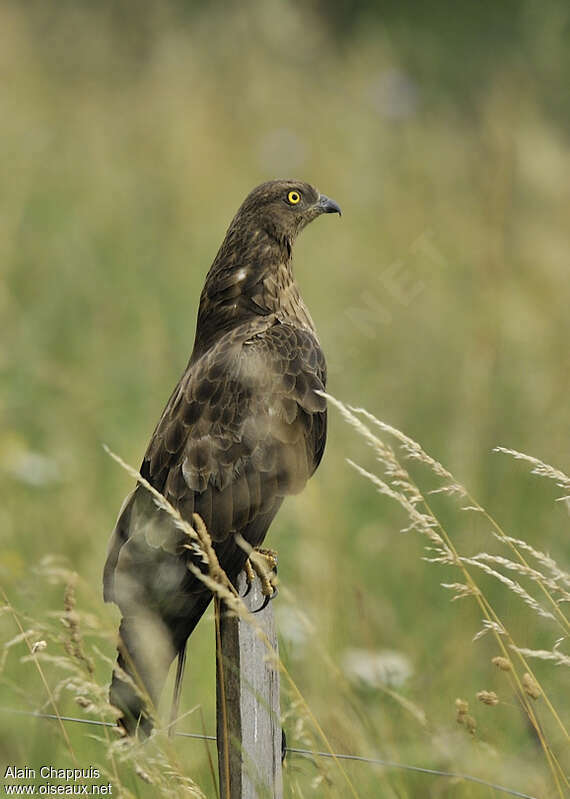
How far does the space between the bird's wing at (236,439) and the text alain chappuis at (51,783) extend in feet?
1.56

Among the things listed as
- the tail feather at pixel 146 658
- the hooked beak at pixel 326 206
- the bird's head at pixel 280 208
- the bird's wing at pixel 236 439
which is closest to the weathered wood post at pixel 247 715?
the tail feather at pixel 146 658

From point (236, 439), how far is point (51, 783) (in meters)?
1.03

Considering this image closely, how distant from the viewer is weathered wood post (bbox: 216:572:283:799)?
2.31m

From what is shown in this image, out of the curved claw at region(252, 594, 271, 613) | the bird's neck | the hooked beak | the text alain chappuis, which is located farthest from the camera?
the hooked beak

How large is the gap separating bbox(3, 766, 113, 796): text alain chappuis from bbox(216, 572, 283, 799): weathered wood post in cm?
43

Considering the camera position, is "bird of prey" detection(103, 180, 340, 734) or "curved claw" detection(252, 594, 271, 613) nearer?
"curved claw" detection(252, 594, 271, 613)

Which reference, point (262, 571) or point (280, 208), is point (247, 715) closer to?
point (262, 571)

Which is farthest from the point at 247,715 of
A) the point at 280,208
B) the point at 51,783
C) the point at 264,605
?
the point at 280,208

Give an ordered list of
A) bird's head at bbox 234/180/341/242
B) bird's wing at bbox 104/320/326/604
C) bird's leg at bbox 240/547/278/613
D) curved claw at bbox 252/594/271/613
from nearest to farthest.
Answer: curved claw at bbox 252/594/271/613 → bird's leg at bbox 240/547/278/613 → bird's wing at bbox 104/320/326/604 → bird's head at bbox 234/180/341/242

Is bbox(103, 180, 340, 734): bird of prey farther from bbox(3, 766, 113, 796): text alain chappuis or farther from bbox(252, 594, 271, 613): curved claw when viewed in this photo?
bbox(3, 766, 113, 796): text alain chappuis

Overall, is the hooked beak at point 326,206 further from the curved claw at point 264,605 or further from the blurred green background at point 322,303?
the curved claw at point 264,605

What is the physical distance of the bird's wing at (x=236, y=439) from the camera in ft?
9.23

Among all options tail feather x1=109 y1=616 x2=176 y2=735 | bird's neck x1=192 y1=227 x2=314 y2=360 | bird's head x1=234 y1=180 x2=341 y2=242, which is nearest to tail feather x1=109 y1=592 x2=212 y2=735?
tail feather x1=109 y1=616 x2=176 y2=735

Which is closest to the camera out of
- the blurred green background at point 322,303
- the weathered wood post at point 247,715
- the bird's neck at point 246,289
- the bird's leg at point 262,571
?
the weathered wood post at point 247,715
